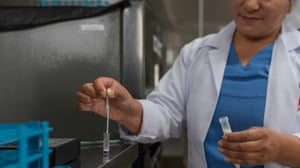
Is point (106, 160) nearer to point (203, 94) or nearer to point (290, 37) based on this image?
point (203, 94)

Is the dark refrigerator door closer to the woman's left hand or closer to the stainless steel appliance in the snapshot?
the stainless steel appliance

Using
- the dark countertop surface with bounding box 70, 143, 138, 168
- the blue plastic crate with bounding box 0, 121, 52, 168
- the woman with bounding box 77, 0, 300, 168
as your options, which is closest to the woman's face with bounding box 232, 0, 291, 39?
the woman with bounding box 77, 0, 300, 168

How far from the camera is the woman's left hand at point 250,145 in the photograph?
27.7 inches

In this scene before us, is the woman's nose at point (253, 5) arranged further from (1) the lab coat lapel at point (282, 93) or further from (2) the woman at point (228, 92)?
(1) the lab coat lapel at point (282, 93)

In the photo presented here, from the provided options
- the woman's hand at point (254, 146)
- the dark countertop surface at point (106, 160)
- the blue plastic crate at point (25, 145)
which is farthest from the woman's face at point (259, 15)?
the blue plastic crate at point (25, 145)

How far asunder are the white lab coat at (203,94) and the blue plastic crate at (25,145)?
532 millimetres

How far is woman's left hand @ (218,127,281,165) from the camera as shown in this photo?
2.31 ft

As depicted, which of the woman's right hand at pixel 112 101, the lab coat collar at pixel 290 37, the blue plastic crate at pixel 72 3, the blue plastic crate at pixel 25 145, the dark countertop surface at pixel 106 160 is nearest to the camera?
the blue plastic crate at pixel 25 145

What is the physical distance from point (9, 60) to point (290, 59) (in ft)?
2.43

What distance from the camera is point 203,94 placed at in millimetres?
972

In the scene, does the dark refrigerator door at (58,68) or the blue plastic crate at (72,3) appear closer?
the dark refrigerator door at (58,68)

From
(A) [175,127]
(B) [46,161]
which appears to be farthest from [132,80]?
(B) [46,161]

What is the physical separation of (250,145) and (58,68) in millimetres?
587

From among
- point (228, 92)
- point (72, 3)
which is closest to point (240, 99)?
point (228, 92)
